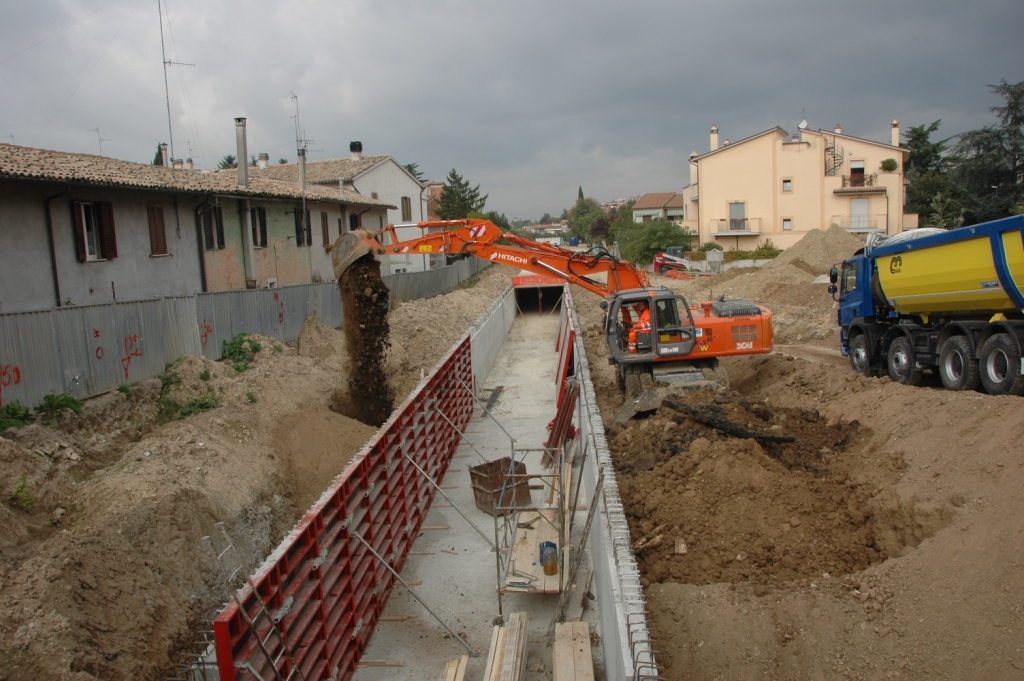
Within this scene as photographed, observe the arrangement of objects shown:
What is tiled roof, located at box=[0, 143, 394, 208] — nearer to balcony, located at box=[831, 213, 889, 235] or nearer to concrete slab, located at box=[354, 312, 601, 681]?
concrete slab, located at box=[354, 312, 601, 681]

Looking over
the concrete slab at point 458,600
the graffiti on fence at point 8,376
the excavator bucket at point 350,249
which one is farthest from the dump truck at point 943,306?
the graffiti on fence at point 8,376

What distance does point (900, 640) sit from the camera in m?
5.82

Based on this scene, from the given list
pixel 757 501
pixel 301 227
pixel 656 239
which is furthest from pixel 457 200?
pixel 757 501

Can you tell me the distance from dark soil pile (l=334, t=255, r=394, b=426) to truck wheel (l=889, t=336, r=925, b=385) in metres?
9.80

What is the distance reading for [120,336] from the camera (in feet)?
38.6

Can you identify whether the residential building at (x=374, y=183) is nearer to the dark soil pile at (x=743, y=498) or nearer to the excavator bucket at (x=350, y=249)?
the excavator bucket at (x=350, y=249)

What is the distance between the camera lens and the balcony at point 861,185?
4706 cm

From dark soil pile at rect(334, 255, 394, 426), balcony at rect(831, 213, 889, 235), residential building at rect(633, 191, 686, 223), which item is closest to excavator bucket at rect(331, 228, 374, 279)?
dark soil pile at rect(334, 255, 394, 426)

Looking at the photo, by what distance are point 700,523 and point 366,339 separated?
7922 mm

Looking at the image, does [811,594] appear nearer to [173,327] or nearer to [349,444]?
[349,444]

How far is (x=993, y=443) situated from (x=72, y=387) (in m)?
11.5

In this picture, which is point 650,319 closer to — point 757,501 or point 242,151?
point 757,501

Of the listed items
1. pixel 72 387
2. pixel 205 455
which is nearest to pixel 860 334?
pixel 205 455

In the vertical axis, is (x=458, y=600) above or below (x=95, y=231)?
below
